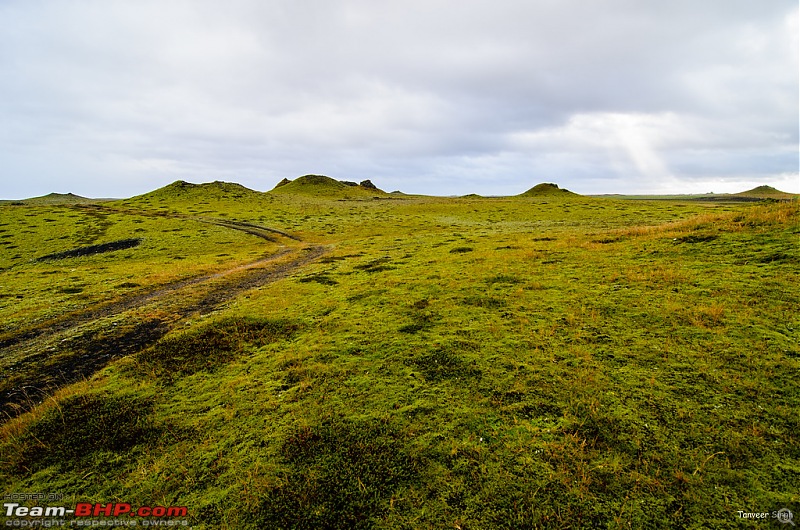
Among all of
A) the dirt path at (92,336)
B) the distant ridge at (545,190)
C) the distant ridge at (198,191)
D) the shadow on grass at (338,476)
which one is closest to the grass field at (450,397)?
the shadow on grass at (338,476)

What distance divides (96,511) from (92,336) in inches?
647

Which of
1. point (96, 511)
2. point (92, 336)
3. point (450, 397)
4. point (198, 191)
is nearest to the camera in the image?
point (96, 511)

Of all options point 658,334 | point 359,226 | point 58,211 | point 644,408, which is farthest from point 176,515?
point 58,211

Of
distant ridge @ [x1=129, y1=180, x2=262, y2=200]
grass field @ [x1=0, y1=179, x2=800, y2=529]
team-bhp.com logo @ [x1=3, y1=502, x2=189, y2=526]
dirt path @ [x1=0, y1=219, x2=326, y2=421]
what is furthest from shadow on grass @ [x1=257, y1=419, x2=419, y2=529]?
distant ridge @ [x1=129, y1=180, x2=262, y2=200]

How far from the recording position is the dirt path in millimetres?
14328

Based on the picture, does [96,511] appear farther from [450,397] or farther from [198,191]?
[198,191]

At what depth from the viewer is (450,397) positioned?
33.2ft

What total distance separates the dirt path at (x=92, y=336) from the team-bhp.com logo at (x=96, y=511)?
6.55 meters

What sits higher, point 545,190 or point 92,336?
point 545,190

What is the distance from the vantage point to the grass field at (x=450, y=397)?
6797 millimetres

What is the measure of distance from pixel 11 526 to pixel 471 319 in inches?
588

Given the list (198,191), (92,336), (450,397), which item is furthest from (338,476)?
(198,191)

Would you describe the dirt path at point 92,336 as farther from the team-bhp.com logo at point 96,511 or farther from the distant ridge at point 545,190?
the distant ridge at point 545,190

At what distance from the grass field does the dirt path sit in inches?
6.9
